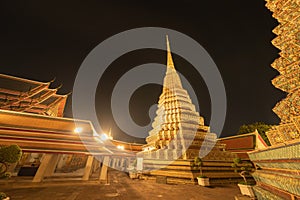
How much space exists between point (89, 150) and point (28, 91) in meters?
9.99

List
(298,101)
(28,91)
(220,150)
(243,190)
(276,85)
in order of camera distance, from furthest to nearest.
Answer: (220,150)
(28,91)
(243,190)
(276,85)
(298,101)

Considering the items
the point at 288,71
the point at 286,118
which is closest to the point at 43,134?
the point at 286,118

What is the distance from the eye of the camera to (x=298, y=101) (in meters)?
3.38

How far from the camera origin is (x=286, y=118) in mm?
3801

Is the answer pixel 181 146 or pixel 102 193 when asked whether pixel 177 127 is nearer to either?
pixel 181 146

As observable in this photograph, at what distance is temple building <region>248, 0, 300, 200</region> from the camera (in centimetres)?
268

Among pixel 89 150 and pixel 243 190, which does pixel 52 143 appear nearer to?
pixel 89 150

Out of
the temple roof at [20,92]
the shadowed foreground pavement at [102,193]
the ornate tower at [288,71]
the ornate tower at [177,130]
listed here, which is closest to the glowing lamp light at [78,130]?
the shadowed foreground pavement at [102,193]

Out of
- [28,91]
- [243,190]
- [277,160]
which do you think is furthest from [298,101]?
[28,91]

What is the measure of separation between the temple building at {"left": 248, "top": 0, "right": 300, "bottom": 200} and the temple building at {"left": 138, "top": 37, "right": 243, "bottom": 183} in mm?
8293

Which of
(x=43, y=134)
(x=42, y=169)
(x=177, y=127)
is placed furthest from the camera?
(x=177, y=127)

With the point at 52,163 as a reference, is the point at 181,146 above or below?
above

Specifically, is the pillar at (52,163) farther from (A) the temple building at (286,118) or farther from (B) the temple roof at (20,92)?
(A) the temple building at (286,118)

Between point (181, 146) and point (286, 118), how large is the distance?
462 inches
